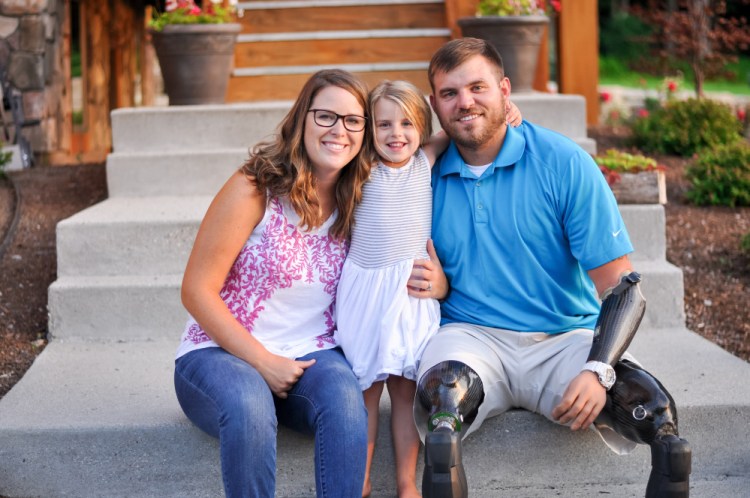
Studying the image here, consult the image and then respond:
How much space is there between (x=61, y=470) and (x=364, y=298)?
1.01 metres

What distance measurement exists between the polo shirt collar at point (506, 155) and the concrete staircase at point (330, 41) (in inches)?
111

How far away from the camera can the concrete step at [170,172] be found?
178 inches

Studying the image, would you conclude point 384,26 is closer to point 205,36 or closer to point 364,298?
point 205,36

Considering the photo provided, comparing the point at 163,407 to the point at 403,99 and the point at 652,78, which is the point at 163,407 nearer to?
the point at 403,99

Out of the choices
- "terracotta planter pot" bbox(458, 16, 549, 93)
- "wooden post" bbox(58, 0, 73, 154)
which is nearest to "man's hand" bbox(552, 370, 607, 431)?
"terracotta planter pot" bbox(458, 16, 549, 93)

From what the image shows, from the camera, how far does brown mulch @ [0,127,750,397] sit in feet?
12.0

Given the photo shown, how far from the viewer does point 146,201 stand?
440cm

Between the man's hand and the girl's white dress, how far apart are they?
42 centimetres

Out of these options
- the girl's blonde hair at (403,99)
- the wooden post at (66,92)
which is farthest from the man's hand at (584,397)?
the wooden post at (66,92)

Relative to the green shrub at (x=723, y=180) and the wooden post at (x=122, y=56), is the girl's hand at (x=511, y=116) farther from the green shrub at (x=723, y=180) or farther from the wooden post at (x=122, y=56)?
the wooden post at (x=122, y=56)

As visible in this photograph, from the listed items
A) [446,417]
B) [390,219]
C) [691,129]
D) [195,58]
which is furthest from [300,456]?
[691,129]

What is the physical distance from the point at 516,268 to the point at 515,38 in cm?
276

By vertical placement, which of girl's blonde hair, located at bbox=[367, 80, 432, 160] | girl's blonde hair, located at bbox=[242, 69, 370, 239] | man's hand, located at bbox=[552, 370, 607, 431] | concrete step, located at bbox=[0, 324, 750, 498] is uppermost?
girl's blonde hair, located at bbox=[367, 80, 432, 160]

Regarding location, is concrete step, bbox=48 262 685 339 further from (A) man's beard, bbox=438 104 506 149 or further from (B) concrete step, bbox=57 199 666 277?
(A) man's beard, bbox=438 104 506 149
